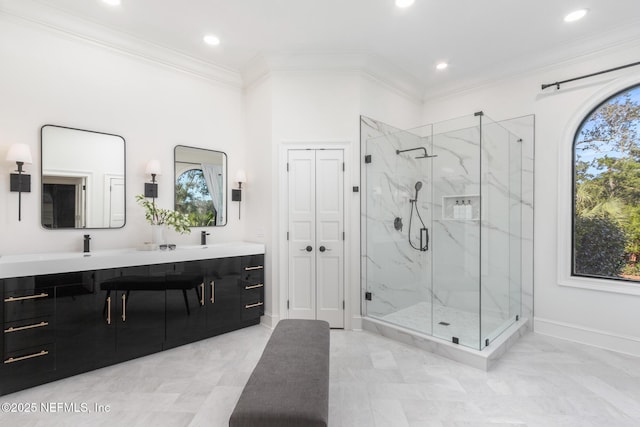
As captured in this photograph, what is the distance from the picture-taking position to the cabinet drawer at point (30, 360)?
224 cm

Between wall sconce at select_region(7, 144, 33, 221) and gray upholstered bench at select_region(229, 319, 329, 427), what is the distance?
2552 millimetres

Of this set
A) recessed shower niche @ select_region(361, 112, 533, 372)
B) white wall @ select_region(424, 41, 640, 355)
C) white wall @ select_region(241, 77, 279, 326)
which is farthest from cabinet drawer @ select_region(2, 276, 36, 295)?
white wall @ select_region(424, 41, 640, 355)

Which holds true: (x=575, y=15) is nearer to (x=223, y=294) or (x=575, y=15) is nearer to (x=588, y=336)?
(x=588, y=336)

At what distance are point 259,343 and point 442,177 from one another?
2.70 m

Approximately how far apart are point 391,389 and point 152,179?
3.11 m

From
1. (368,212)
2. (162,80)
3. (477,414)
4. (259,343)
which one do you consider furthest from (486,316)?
(162,80)

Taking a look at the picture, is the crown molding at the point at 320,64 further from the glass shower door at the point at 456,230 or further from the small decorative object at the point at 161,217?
the small decorative object at the point at 161,217

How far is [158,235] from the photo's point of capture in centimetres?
317

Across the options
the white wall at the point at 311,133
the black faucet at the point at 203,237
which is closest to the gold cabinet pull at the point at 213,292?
the black faucet at the point at 203,237

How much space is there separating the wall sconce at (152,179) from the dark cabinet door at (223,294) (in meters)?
0.99

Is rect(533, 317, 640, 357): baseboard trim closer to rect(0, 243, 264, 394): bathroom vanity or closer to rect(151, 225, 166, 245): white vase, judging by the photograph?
rect(0, 243, 264, 394): bathroom vanity

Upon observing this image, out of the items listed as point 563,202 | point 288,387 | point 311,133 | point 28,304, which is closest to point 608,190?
point 563,202

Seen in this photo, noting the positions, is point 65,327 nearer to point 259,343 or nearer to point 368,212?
point 259,343

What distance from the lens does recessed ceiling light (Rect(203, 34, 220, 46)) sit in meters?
3.25
